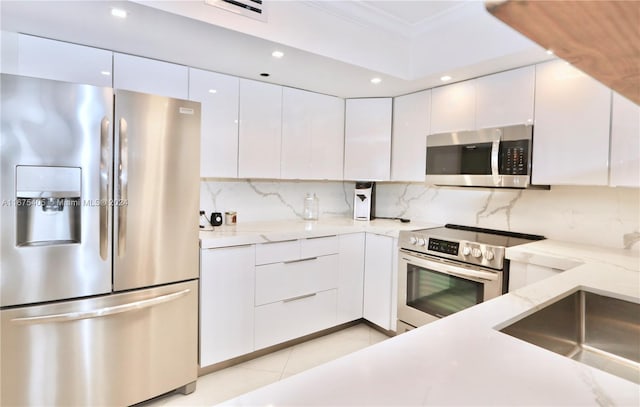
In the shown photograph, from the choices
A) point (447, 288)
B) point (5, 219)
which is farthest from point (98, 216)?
point (447, 288)

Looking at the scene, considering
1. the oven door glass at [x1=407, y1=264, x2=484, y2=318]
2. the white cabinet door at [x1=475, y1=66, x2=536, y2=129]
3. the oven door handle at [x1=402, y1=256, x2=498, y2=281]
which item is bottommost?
the oven door glass at [x1=407, y1=264, x2=484, y2=318]

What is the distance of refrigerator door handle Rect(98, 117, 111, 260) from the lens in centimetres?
170

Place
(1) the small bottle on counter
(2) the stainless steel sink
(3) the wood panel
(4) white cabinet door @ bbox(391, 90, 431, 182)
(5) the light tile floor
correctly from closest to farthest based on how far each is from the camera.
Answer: (3) the wood panel < (2) the stainless steel sink < (5) the light tile floor < (4) white cabinet door @ bbox(391, 90, 431, 182) < (1) the small bottle on counter

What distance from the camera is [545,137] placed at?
2.10 meters

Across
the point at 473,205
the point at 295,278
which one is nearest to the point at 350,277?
the point at 295,278

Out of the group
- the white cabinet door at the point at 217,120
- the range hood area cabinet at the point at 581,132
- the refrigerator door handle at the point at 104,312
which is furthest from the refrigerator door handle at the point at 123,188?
the range hood area cabinet at the point at 581,132

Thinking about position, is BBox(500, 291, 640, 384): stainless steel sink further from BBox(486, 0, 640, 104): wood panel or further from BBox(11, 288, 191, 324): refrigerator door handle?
BBox(11, 288, 191, 324): refrigerator door handle

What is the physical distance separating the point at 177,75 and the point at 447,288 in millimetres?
2406

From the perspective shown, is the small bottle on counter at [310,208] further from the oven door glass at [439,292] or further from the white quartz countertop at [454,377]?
the white quartz countertop at [454,377]

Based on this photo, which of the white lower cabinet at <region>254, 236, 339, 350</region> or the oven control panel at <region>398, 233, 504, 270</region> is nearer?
the oven control panel at <region>398, 233, 504, 270</region>

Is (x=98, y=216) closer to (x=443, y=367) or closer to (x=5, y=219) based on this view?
(x=5, y=219)

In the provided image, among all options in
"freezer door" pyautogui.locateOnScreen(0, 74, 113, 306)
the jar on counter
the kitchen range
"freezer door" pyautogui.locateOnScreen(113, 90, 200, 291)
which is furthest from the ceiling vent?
the kitchen range

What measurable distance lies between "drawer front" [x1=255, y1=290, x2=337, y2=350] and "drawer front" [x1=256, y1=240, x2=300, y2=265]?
1.10 feet

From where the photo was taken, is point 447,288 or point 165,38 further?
point 447,288
